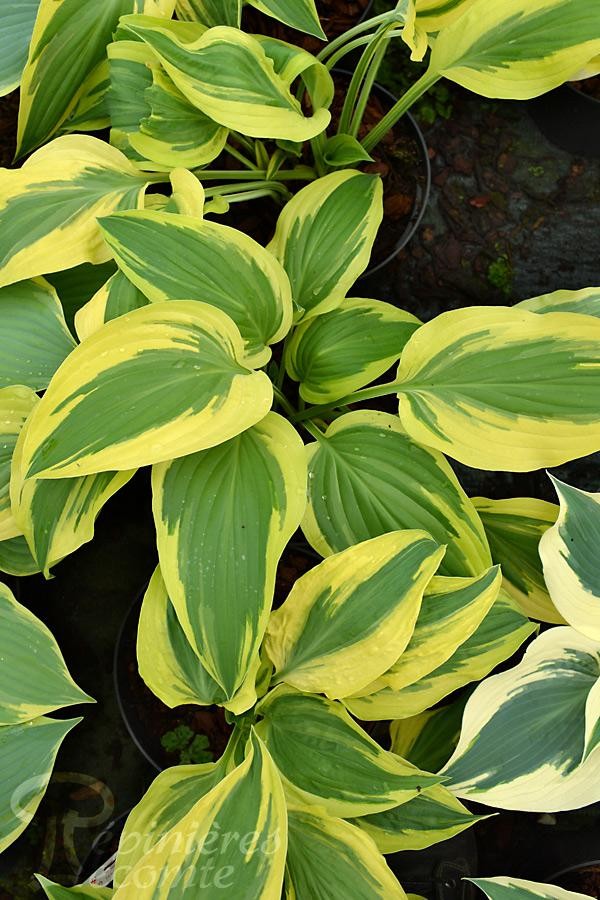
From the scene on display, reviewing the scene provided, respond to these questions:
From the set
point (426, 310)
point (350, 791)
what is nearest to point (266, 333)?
point (426, 310)

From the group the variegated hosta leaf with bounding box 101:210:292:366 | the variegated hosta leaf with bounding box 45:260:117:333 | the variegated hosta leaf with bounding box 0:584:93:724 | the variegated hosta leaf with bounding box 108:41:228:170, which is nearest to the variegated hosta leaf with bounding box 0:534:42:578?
the variegated hosta leaf with bounding box 0:584:93:724

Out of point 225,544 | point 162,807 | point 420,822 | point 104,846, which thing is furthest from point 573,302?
point 104,846

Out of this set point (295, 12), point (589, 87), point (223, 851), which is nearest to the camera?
point (223, 851)

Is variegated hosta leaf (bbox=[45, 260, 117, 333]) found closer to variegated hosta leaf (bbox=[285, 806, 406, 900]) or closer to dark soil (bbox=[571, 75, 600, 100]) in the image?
variegated hosta leaf (bbox=[285, 806, 406, 900])

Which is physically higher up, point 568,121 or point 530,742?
point 568,121

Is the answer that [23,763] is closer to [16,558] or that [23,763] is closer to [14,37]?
[16,558]

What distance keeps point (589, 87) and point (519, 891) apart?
130cm

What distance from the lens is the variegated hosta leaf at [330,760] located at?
820 mm

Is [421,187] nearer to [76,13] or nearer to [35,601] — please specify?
[76,13]

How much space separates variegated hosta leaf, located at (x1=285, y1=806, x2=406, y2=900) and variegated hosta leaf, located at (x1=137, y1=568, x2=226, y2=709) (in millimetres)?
186

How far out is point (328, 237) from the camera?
3.40 ft

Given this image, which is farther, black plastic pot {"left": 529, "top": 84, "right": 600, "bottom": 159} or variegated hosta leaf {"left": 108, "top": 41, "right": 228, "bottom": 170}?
black plastic pot {"left": 529, "top": 84, "right": 600, "bottom": 159}

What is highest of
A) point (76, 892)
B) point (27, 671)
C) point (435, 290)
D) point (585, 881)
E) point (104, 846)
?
point (435, 290)

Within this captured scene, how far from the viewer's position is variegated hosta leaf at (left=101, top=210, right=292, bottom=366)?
86cm
